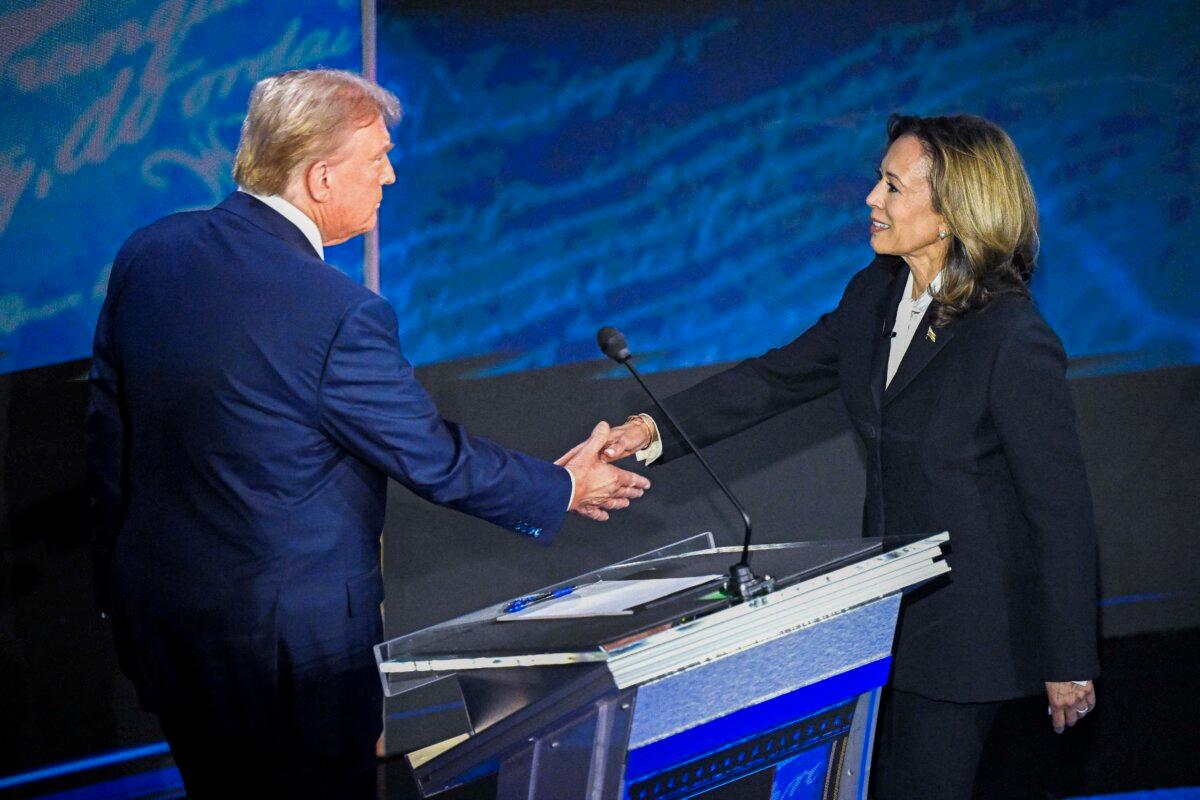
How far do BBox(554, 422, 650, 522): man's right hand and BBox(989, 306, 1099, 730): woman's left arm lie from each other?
2.36ft

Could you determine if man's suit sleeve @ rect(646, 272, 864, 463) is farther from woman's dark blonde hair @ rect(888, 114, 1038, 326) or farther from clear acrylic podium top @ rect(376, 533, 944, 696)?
clear acrylic podium top @ rect(376, 533, 944, 696)

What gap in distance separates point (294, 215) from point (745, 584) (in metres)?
0.99

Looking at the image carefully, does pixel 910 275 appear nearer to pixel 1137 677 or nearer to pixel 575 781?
pixel 575 781

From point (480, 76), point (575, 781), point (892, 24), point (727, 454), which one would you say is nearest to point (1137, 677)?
point (727, 454)

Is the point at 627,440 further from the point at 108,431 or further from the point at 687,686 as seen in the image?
the point at 687,686

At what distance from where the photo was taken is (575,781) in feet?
4.51

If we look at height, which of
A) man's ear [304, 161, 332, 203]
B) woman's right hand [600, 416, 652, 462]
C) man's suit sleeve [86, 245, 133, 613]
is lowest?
woman's right hand [600, 416, 652, 462]

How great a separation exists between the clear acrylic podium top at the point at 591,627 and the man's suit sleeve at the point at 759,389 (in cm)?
92

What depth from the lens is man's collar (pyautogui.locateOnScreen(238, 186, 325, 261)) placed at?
1.97m

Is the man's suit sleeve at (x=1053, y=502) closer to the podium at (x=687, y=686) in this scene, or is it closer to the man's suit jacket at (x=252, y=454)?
the podium at (x=687, y=686)

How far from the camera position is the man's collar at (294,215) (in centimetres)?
197

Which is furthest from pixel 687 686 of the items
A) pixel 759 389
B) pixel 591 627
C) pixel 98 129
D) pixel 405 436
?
pixel 98 129

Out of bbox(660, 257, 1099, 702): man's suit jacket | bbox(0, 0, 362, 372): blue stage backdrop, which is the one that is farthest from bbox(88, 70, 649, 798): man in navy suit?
bbox(0, 0, 362, 372): blue stage backdrop

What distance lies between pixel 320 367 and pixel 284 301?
0.37 ft
